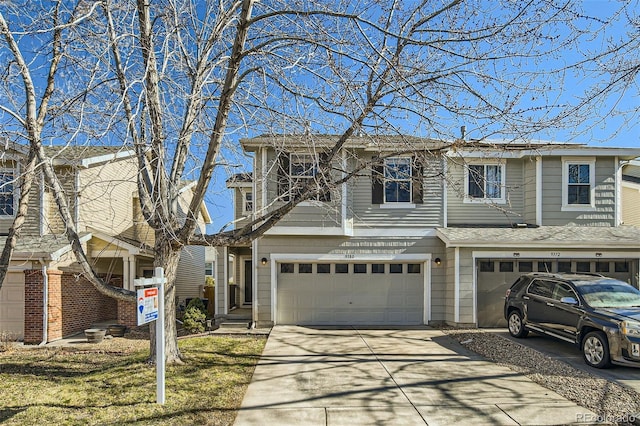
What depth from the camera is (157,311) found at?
6008 mm

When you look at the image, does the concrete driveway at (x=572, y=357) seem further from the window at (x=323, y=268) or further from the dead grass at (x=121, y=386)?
the dead grass at (x=121, y=386)

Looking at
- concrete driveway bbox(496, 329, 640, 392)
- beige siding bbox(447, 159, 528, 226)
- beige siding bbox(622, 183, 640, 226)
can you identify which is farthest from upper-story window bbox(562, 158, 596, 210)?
beige siding bbox(622, 183, 640, 226)

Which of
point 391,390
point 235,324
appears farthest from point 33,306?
point 391,390

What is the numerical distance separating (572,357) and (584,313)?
3.26ft

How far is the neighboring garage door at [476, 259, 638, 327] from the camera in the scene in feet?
41.4

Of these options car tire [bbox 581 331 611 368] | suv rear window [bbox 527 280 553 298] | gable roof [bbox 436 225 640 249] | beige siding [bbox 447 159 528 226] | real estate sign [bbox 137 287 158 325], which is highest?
beige siding [bbox 447 159 528 226]

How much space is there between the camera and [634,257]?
12484 mm

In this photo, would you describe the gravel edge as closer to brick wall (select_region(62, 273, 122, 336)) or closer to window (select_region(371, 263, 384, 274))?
window (select_region(371, 263, 384, 274))

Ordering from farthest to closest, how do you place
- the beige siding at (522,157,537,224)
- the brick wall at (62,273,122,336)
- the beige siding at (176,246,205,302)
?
the beige siding at (176,246,205,302)
the beige siding at (522,157,537,224)
the brick wall at (62,273,122,336)

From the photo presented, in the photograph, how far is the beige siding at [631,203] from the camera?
17.8 m

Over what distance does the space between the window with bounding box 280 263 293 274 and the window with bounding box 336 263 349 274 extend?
56.5 inches

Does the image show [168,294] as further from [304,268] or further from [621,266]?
[621,266]

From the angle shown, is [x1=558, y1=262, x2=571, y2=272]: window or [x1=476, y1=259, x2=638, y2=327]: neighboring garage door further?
[x1=558, y1=262, x2=571, y2=272]: window

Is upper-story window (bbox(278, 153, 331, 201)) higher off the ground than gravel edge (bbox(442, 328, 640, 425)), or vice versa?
upper-story window (bbox(278, 153, 331, 201))
